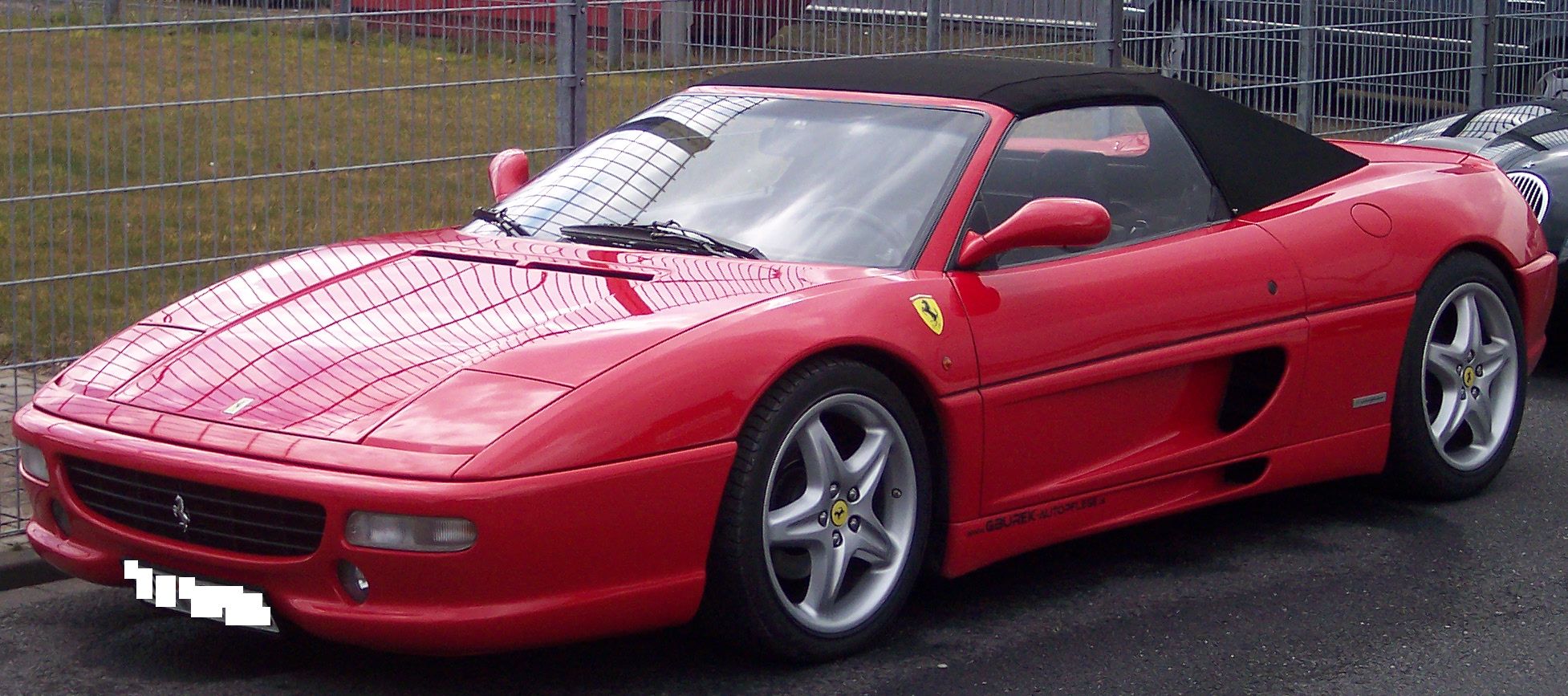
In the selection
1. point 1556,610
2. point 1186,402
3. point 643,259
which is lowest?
point 1556,610

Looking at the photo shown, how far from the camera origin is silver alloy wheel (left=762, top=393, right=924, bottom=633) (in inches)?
152

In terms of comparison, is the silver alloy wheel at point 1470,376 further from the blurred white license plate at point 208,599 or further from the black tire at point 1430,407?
the blurred white license plate at point 208,599

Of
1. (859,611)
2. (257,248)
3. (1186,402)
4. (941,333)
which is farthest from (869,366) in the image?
(257,248)

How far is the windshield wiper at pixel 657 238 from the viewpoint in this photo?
4312mm

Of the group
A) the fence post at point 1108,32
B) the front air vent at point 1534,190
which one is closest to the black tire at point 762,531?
the front air vent at point 1534,190

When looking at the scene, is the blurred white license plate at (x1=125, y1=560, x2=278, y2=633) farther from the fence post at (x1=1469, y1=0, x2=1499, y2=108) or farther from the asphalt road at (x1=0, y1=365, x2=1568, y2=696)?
the fence post at (x1=1469, y1=0, x2=1499, y2=108)

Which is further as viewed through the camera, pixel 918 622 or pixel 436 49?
pixel 436 49

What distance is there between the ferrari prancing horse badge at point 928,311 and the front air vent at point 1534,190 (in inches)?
151

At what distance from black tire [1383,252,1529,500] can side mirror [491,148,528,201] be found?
2.49 m

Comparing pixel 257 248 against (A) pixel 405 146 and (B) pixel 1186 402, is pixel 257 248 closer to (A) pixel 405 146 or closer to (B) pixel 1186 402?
(A) pixel 405 146

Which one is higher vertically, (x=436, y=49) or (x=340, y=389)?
(x=436, y=49)

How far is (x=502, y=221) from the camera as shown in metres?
4.73

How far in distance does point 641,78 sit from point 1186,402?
2834 millimetres

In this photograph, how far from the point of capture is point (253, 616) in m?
3.52
